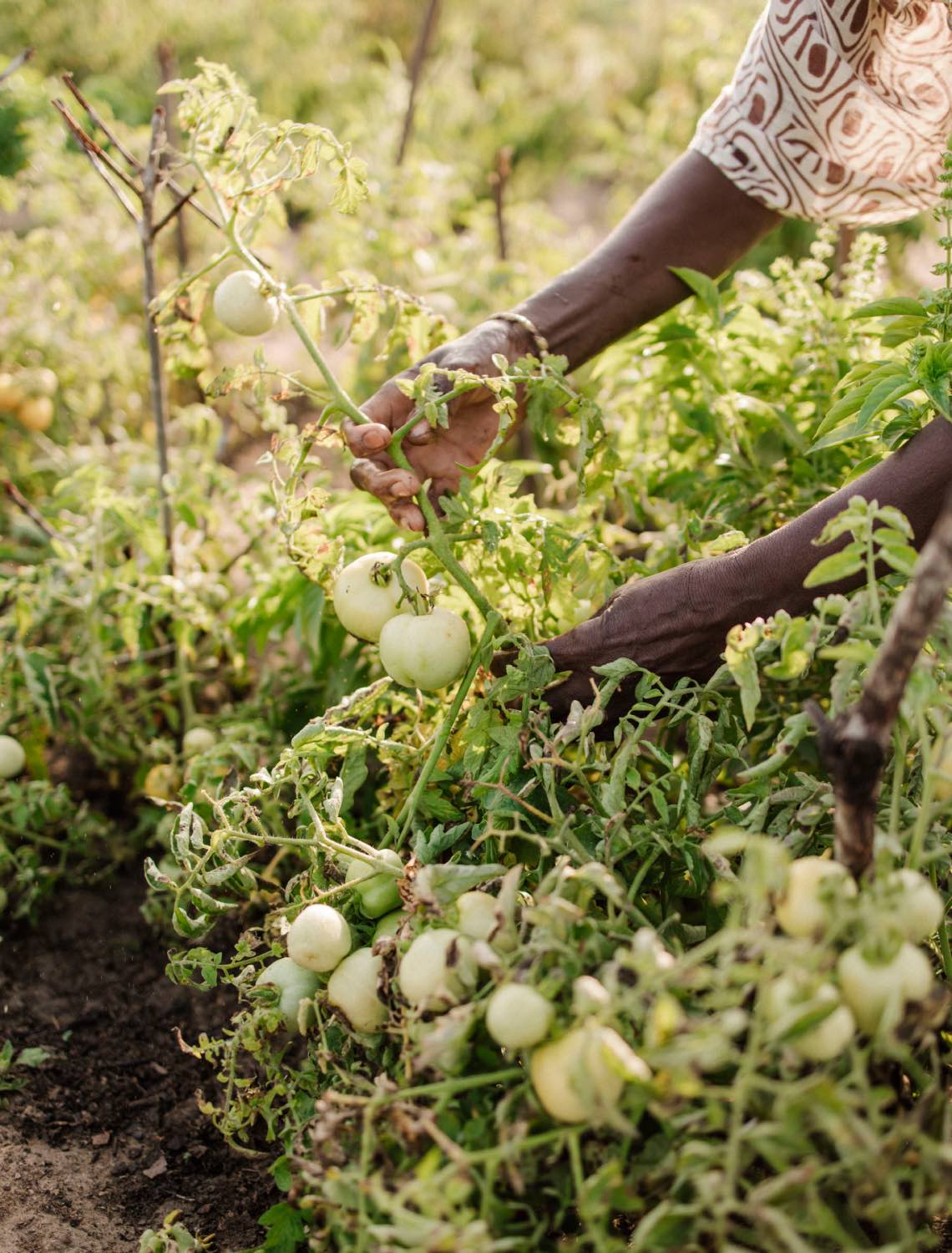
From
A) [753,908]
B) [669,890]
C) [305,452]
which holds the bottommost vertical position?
[669,890]

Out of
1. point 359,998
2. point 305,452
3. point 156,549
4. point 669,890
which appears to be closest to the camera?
point 359,998

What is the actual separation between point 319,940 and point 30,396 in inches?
98.0

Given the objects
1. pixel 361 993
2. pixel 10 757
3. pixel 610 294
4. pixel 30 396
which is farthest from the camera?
pixel 30 396

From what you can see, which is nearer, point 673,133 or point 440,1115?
point 440,1115

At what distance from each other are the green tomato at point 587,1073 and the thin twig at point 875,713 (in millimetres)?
302

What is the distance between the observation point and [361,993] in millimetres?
1263

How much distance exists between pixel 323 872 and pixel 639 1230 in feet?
2.21

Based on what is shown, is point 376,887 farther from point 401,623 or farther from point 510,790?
point 401,623

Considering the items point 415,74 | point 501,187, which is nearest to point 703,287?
point 501,187

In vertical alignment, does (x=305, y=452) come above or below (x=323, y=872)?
above

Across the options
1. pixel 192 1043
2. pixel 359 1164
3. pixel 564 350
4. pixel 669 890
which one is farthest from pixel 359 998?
pixel 564 350

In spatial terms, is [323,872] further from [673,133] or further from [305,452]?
[673,133]

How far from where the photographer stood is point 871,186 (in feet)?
6.72

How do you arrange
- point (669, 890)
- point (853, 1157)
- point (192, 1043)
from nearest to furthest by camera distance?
point (853, 1157) → point (669, 890) → point (192, 1043)
